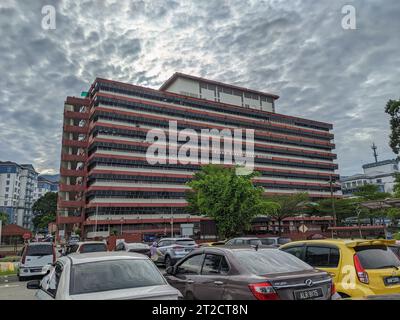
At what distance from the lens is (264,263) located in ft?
17.3

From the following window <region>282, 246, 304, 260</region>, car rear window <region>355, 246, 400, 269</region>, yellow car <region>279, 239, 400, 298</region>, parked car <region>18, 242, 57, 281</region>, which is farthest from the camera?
parked car <region>18, 242, 57, 281</region>

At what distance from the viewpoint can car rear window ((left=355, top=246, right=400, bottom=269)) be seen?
596 cm

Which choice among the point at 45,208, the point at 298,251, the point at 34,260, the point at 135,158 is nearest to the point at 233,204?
the point at 34,260

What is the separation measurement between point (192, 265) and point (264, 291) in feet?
7.22

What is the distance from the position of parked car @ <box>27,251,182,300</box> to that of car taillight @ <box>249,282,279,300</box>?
107cm

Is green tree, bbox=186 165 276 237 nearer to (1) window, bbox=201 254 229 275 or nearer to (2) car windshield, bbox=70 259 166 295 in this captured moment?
(1) window, bbox=201 254 229 275

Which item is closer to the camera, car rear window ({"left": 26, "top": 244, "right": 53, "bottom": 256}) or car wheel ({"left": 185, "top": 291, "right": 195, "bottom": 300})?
car wheel ({"left": 185, "top": 291, "right": 195, "bottom": 300})

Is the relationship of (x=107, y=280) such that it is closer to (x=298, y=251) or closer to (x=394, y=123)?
(x=298, y=251)

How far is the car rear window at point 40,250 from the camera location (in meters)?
15.3

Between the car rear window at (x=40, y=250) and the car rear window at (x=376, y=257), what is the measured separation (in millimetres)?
14127

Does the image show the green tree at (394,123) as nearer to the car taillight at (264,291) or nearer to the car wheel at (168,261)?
the car wheel at (168,261)

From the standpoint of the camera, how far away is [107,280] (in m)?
4.43

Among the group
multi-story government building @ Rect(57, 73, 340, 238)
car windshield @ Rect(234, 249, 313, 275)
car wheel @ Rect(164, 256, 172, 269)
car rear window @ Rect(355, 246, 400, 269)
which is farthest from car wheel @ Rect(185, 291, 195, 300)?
multi-story government building @ Rect(57, 73, 340, 238)

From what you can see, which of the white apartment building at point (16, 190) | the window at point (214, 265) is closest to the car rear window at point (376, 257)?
the window at point (214, 265)
